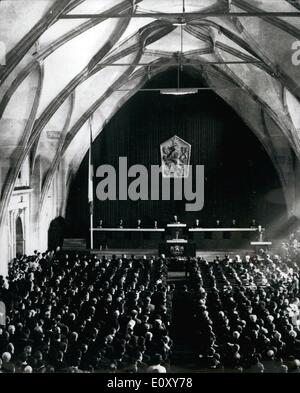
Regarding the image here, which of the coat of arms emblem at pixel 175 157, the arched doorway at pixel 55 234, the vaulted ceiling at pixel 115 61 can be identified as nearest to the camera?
Result: the vaulted ceiling at pixel 115 61

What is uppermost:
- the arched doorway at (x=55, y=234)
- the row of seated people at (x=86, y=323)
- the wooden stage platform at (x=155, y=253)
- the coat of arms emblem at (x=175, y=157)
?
the coat of arms emblem at (x=175, y=157)

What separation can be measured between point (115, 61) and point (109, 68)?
1.60m

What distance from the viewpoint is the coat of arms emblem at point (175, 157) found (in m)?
34.4

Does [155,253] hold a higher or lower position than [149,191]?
lower

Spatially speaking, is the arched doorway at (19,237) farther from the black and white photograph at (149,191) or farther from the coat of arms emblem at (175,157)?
the coat of arms emblem at (175,157)

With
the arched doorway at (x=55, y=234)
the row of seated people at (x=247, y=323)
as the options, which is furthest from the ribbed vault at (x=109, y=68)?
the row of seated people at (x=247, y=323)

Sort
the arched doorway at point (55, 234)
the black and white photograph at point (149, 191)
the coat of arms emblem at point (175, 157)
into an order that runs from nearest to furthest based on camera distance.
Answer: the black and white photograph at point (149, 191) < the arched doorway at point (55, 234) < the coat of arms emblem at point (175, 157)

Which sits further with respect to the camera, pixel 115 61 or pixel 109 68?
pixel 109 68

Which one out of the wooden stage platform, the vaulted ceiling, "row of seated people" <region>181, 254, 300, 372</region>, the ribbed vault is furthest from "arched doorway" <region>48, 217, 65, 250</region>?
"row of seated people" <region>181, 254, 300, 372</region>

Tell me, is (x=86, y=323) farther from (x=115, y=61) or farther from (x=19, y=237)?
(x=115, y=61)

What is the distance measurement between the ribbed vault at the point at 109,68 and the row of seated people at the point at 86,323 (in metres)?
5.16

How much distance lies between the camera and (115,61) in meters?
26.4

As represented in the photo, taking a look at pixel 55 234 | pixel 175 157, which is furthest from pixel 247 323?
pixel 175 157
